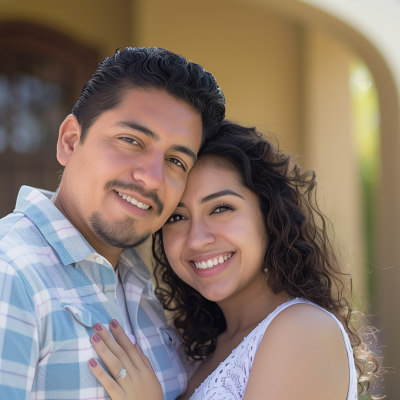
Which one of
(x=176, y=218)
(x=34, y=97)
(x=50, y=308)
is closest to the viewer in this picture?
(x=50, y=308)

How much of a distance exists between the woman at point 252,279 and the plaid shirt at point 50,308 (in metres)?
0.11

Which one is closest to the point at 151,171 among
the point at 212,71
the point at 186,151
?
the point at 186,151

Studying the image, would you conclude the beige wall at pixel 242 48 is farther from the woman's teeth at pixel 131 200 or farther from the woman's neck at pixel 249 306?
the woman's teeth at pixel 131 200

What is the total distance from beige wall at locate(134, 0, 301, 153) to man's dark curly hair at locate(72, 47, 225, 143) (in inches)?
125

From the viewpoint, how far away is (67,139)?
6.73ft

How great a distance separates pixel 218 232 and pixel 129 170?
Result: 0.46 meters

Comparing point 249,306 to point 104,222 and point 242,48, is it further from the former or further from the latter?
point 242,48

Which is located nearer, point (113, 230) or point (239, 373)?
point (239, 373)

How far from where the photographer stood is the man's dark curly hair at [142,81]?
197 centimetres

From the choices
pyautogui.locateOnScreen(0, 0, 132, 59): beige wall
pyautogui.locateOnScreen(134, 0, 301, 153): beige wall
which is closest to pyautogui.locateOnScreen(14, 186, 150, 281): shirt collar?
pyautogui.locateOnScreen(134, 0, 301, 153): beige wall

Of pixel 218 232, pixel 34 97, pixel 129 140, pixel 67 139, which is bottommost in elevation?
pixel 34 97

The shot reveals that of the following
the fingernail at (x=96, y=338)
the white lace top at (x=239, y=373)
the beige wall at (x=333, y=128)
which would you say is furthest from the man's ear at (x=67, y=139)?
the beige wall at (x=333, y=128)

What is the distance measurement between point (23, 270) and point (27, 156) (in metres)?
4.41

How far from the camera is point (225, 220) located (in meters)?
2.01
